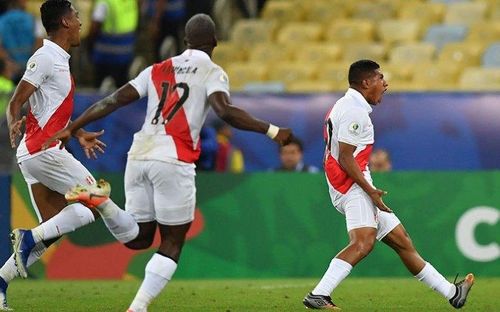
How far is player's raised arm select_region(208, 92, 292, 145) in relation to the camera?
32.7ft

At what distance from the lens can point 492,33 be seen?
67.3 feet

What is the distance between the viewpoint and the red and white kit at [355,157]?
11305 mm

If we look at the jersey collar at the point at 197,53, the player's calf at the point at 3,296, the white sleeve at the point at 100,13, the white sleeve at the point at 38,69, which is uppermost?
the jersey collar at the point at 197,53

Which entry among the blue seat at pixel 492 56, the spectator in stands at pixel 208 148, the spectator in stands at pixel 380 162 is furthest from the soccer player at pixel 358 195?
the blue seat at pixel 492 56

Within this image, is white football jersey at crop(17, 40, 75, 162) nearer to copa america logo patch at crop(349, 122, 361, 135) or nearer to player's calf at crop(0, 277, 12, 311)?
player's calf at crop(0, 277, 12, 311)

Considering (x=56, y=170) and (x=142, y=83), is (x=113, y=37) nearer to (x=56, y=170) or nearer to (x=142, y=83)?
→ (x=56, y=170)

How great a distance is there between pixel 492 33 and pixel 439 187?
463 cm

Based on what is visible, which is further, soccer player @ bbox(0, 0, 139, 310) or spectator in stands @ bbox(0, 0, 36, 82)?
spectator in stands @ bbox(0, 0, 36, 82)

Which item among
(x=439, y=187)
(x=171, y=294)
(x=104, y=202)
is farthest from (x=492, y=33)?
(x=104, y=202)

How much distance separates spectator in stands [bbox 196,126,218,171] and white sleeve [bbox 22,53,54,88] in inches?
273

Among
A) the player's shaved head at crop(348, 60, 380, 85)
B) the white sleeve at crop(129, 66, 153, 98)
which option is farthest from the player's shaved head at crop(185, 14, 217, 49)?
the player's shaved head at crop(348, 60, 380, 85)

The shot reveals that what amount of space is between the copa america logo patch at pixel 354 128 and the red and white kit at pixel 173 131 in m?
1.45

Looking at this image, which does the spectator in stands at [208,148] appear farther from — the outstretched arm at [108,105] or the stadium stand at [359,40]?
the outstretched arm at [108,105]

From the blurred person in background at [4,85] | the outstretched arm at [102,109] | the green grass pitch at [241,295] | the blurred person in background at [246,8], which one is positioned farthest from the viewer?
the blurred person in background at [246,8]
